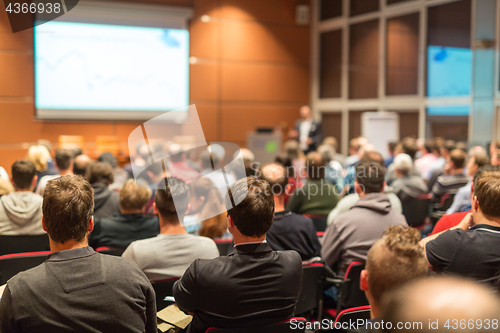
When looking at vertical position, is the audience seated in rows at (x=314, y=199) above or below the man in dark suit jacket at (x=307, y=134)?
below

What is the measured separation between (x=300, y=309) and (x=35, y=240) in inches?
71.2

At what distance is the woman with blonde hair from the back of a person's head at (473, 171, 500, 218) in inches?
63.9

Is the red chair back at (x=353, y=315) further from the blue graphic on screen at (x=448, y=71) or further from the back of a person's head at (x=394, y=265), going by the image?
the blue graphic on screen at (x=448, y=71)

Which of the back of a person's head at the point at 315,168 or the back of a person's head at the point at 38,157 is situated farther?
the back of a person's head at the point at 38,157

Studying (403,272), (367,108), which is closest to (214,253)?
(403,272)

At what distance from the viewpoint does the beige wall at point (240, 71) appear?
905 cm

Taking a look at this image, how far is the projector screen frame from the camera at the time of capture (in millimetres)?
8039

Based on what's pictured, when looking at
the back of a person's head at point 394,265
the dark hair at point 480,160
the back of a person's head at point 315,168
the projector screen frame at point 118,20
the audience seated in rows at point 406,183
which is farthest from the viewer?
the projector screen frame at point 118,20

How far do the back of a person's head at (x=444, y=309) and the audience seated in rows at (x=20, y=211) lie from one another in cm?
304

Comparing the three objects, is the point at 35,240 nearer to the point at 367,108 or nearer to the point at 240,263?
the point at 240,263

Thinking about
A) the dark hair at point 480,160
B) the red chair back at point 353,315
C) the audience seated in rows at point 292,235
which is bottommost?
the red chair back at point 353,315

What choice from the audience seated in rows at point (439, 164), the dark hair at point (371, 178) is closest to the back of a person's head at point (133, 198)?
the dark hair at point (371, 178)

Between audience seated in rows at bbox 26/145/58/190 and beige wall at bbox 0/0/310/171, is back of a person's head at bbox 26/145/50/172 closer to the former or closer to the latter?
audience seated in rows at bbox 26/145/58/190

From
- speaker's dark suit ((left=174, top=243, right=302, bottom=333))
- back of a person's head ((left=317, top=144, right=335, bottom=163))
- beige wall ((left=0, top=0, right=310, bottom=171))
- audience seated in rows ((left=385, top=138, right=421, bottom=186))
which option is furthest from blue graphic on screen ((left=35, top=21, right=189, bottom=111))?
speaker's dark suit ((left=174, top=243, right=302, bottom=333))
